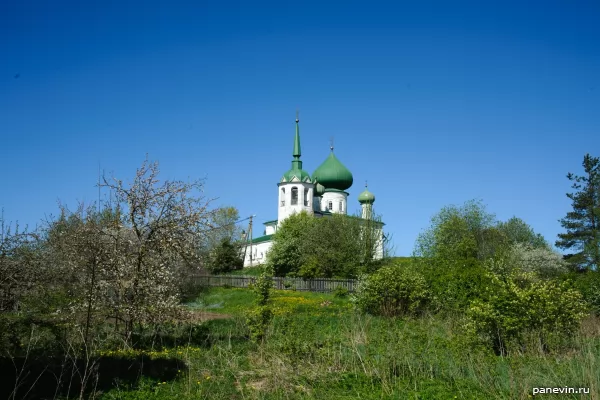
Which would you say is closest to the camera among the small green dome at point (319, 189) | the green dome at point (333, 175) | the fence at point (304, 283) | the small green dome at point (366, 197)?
the fence at point (304, 283)

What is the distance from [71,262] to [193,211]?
A: 299 centimetres

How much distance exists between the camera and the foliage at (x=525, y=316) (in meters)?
11.0

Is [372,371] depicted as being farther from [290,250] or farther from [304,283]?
[290,250]

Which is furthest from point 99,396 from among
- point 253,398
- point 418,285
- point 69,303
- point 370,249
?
point 370,249

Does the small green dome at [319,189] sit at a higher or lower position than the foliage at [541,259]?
higher

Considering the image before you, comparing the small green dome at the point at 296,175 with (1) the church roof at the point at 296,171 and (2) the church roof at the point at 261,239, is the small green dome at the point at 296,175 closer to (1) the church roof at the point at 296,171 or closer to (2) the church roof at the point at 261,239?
(1) the church roof at the point at 296,171

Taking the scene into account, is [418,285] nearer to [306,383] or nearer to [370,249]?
[306,383]

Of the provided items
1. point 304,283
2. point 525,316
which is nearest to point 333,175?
point 304,283

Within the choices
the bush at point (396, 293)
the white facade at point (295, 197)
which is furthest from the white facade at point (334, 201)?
the bush at point (396, 293)

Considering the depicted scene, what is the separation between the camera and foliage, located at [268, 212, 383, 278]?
3975 cm

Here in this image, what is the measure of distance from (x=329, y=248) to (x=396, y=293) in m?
24.5

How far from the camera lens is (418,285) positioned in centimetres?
1822

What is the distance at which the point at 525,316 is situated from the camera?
11094 mm

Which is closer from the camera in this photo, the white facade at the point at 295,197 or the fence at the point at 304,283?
the fence at the point at 304,283
